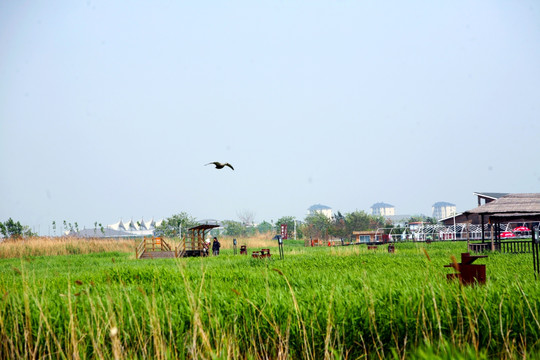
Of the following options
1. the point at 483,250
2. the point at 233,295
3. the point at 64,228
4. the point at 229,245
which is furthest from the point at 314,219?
the point at 233,295

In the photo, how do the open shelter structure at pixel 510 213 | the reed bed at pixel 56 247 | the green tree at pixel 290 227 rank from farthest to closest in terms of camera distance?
the green tree at pixel 290 227, the reed bed at pixel 56 247, the open shelter structure at pixel 510 213

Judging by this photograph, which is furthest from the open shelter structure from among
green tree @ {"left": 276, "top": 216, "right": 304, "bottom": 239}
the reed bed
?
green tree @ {"left": 276, "top": 216, "right": 304, "bottom": 239}

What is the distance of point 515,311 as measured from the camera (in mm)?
6594

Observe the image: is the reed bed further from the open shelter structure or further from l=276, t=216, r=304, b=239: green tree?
l=276, t=216, r=304, b=239: green tree

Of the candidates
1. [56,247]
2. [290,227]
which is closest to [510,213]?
[56,247]

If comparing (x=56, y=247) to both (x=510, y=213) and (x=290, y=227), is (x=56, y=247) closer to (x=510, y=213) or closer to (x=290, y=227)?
(x=510, y=213)

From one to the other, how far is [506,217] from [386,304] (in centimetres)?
1858

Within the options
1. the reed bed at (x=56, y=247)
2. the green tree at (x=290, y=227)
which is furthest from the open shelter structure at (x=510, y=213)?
the green tree at (x=290, y=227)

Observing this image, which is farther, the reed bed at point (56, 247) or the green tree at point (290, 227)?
the green tree at point (290, 227)

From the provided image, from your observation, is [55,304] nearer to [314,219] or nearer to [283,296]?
[283,296]

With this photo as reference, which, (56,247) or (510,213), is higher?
(510,213)

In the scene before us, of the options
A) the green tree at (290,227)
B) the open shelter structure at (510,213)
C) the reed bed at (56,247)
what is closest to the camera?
the open shelter structure at (510,213)

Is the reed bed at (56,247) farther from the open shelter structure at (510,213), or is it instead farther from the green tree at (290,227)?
the green tree at (290,227)

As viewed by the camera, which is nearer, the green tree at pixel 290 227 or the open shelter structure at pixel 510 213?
the open shelter structure at pixel 510 213
